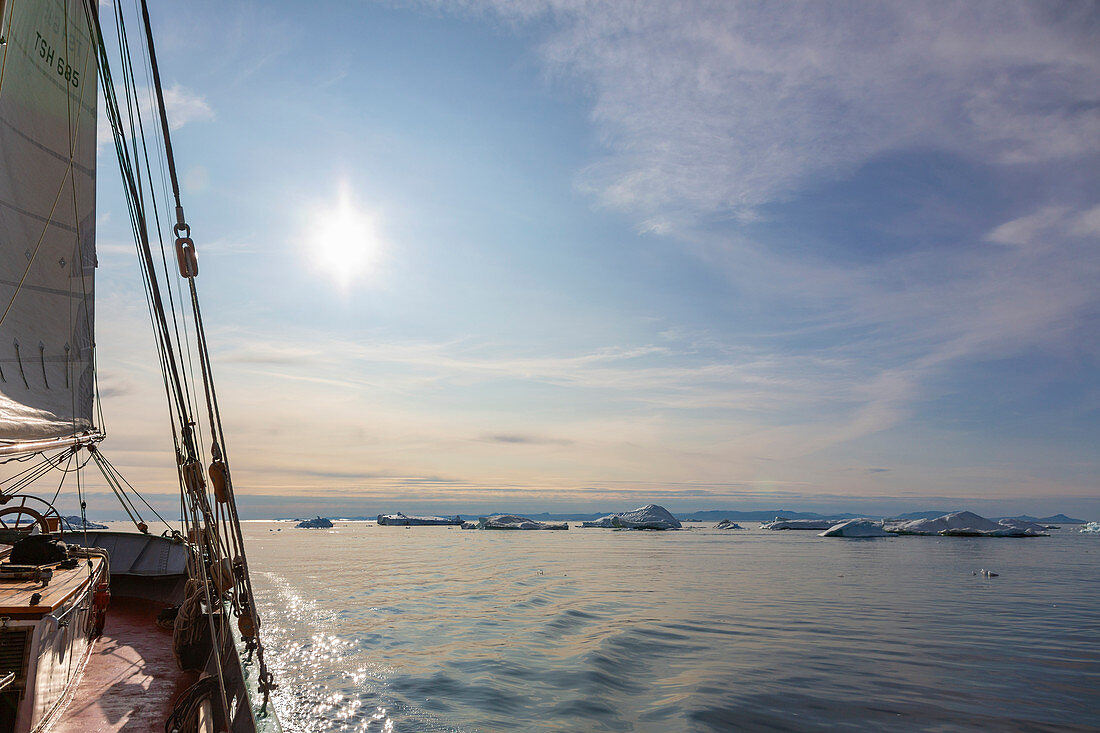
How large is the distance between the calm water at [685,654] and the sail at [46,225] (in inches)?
312

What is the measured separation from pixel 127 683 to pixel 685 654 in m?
12.9

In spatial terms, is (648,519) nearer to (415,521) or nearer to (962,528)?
(962,528)

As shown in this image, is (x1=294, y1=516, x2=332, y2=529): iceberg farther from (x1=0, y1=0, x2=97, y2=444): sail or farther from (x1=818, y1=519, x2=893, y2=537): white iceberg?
(x1=0, y1=0, x2=97, y2=444): sail

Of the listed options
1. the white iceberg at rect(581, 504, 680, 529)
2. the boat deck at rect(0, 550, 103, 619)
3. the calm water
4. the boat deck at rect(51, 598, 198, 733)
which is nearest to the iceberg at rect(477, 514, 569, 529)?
the white iceberg at rect(581, 504, 680, 529)

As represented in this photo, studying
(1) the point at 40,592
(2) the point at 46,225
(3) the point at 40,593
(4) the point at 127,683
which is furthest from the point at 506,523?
(3) the point at 40,593

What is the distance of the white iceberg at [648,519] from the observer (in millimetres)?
123188

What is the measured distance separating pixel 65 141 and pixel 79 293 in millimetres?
3219

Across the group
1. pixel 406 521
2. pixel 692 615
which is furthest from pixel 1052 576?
pixel 406 521

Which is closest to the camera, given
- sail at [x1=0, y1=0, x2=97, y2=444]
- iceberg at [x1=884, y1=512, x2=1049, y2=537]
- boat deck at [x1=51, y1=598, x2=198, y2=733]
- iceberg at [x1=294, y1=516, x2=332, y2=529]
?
boat deck at [x1=51, y1=598, x2=198, y2=733]

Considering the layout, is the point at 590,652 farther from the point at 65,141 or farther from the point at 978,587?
the point at 978,587

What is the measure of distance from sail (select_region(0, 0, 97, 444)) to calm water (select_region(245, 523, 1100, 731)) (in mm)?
7923

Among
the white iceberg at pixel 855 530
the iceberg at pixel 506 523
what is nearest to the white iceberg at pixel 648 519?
the iceberg at pixel 506 523

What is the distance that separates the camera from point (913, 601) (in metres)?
26.3

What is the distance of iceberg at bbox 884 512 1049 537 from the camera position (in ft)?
303
